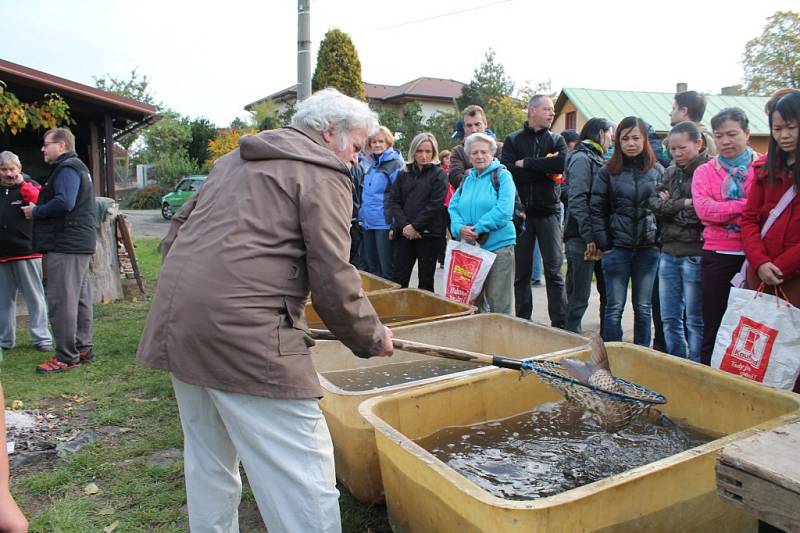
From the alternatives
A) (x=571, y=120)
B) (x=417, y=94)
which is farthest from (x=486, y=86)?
(x=571, y=120)

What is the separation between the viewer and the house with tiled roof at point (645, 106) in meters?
28.0

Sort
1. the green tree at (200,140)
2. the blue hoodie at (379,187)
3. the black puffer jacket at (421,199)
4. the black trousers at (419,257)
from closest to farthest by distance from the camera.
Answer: the black puffer jacket at (421,199), the black trousers at (419,257), the blue hoodie at (379,187), the green tree at (200,140)

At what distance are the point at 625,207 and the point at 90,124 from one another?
33.0 ft

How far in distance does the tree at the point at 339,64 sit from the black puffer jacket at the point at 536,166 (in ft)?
56.5

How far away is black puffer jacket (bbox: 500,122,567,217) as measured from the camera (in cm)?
591

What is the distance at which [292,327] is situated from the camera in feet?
7.29

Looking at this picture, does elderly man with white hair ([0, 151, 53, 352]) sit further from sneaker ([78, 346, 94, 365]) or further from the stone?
the stone

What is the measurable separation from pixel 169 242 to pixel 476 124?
477cm

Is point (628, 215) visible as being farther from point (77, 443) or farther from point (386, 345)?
point (77, 443)

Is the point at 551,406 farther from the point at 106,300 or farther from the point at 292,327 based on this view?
the point at 106,300

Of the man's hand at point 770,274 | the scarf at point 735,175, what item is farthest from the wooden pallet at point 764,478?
the scarf at point 735,175

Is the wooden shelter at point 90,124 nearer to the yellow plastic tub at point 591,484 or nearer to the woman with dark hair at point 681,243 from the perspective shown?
the woman with dark hair at point 681,243

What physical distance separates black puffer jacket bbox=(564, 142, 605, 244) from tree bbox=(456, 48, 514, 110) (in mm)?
41575

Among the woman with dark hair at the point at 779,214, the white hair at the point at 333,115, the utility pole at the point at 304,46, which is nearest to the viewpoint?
the white hair at the point at 333,115
